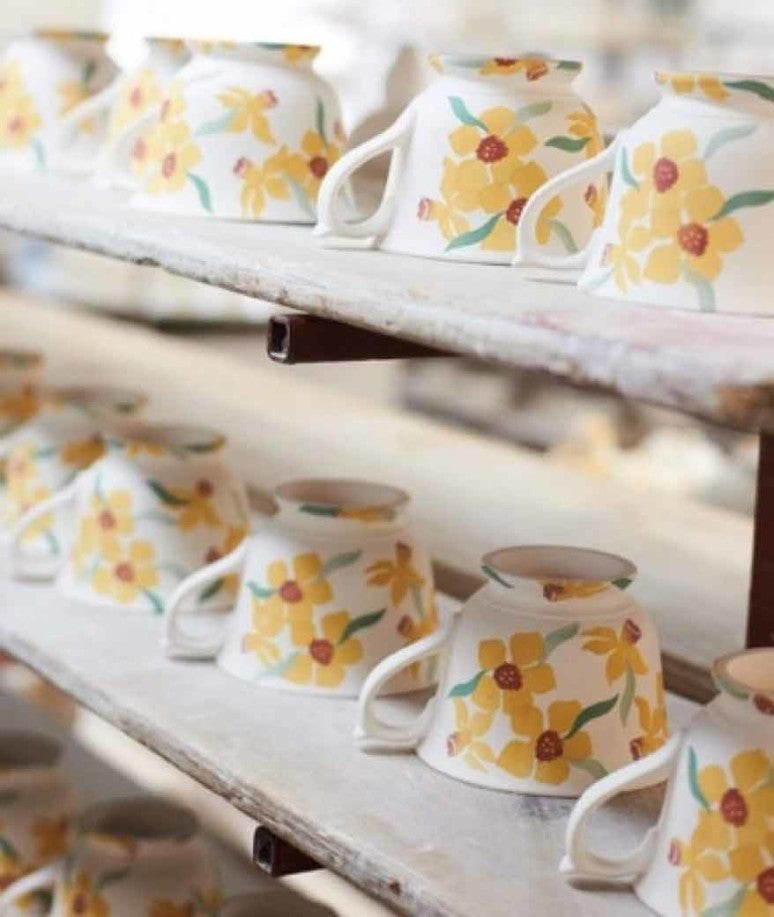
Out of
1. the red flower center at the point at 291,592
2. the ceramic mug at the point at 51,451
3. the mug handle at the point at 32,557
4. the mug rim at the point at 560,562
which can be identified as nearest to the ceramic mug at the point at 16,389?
the ceramic mug at the point at 51,451

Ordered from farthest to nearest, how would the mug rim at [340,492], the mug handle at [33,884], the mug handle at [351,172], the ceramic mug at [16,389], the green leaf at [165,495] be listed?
the ceramic mug at [16,389]
the mug handle at [33,884]
the green leaf at [165,495]
the mug rim at [340,492]
the mug handle at [351,172]

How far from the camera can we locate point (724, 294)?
99 cm

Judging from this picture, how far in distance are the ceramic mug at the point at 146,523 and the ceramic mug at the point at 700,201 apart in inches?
25.5

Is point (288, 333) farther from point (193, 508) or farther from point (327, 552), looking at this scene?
point (193, 508)

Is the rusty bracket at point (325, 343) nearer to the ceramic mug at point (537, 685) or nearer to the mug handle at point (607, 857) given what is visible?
the ceramic mug at point (537, 685)

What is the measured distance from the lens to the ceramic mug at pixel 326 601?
1.39 metres

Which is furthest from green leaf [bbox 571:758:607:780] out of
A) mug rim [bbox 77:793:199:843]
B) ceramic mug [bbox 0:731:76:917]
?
ceramic mug [bbox 0:731:76:917]

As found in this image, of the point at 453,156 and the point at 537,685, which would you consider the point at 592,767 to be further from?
the point at 453,156

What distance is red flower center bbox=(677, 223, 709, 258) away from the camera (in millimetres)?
993

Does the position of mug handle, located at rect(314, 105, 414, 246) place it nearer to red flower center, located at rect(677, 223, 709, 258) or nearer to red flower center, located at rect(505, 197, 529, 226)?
red flower center, located at rect(505, 197, 529, 226)

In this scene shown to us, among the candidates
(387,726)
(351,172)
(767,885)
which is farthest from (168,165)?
(767,885)

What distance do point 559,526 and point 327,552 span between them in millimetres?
449

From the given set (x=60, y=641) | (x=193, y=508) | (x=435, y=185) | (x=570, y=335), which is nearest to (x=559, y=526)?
(x=193, y=508)

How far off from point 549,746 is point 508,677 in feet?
0.17
